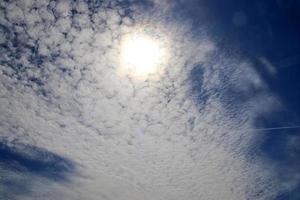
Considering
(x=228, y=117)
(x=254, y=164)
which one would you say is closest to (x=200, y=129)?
(x=228, y=117)

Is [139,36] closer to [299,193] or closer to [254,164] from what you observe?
[254,164]

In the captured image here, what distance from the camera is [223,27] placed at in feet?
9.93

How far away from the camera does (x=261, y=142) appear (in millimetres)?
4480

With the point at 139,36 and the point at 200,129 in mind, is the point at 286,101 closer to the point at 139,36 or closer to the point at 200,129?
the point at 200,129

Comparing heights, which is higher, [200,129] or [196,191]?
[200,129]

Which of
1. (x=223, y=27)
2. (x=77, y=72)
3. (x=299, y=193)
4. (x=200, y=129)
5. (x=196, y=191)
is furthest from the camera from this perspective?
(x=299, y=193)

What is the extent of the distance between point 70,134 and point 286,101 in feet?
14.0

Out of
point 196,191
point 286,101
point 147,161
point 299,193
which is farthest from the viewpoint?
point 299,193

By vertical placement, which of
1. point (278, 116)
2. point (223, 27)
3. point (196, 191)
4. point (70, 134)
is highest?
point (223, 27)

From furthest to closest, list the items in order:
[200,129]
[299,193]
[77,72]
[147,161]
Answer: [299,193], [147,161], [200,129], [77,72]

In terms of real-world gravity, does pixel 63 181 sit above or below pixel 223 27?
below

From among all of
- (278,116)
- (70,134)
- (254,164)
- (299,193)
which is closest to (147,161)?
(70,134)

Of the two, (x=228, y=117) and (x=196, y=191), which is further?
(x=196, y=191)

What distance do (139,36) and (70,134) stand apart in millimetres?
2645
